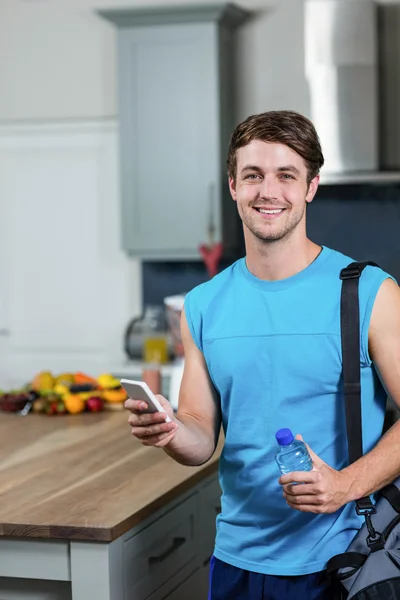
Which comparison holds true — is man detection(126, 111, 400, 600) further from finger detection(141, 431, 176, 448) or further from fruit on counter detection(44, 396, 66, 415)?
fruit on counter detection(44, 396, 66, 415)

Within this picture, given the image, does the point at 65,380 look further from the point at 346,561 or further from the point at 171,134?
the point at 171,134

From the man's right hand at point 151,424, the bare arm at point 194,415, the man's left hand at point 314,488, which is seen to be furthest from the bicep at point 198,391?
the man's left hand at point 314,488

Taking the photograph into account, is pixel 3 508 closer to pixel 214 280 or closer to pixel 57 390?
pixel 214 280

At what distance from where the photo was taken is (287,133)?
1867mm

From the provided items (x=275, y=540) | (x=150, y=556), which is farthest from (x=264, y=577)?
(x=150, y=556)

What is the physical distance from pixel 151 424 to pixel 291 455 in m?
0.28

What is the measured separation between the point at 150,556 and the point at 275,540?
450 mm

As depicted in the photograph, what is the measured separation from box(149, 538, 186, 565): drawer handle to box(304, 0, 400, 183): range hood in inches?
110

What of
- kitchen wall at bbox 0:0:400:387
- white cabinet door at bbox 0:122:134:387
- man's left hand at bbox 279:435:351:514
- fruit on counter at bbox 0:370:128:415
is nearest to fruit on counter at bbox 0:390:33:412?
fruit on counter at bbox 0:370:128:415

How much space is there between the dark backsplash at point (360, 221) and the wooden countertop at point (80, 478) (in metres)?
2.53

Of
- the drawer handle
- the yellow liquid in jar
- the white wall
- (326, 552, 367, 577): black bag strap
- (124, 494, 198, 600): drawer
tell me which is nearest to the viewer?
(326, 552, 367, 577): black bag strap

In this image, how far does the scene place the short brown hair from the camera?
6.14 feet

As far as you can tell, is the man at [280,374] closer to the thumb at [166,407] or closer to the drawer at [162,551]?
the thumb at [166,407]

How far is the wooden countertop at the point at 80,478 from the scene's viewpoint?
80.8 inches
